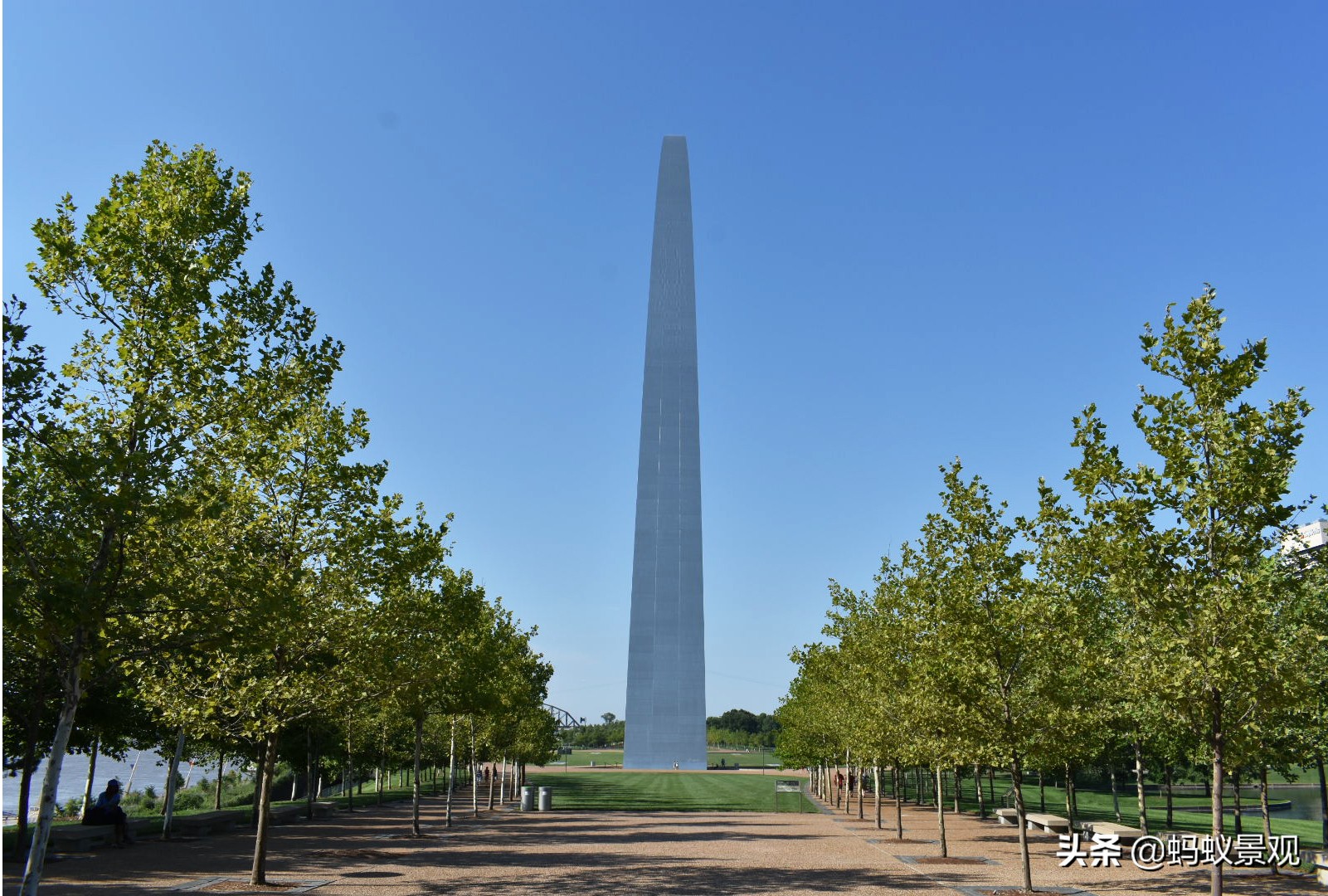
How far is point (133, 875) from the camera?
19.5 m

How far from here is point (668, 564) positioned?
83750 millimetres

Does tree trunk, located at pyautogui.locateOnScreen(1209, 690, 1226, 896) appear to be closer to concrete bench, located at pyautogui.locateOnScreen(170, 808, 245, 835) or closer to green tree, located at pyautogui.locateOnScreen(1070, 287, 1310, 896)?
green tree, located at pyautogui.locateOnScreen(1070, 287, 1310, 896)

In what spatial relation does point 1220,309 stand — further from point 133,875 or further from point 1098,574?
point 133,875

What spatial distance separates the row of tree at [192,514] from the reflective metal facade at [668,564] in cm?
5985

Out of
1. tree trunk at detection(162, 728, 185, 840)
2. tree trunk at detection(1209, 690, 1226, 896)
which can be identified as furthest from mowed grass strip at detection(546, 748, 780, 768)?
tree trunk at detection(1209, 690, 1226, 896)

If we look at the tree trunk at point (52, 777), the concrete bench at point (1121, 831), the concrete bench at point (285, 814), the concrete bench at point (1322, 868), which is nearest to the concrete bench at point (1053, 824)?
the concrete bench at point (1121, 831)

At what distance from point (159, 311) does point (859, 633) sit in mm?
30929

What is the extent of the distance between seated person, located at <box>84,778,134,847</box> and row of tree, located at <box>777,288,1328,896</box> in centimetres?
2082

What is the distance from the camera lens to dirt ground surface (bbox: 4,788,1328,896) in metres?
18.8

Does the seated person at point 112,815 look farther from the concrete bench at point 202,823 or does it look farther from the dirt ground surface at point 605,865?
the concrete bench at point 202,823

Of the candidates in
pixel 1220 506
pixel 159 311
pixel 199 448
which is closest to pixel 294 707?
pixel 199 448

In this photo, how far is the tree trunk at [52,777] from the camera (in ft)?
36.9

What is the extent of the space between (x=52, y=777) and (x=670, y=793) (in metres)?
48.6

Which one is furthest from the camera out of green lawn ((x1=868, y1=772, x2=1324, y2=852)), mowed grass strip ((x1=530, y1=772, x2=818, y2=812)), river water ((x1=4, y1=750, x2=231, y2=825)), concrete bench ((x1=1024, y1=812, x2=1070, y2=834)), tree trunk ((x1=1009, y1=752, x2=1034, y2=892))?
river water ((x1=4, y1=750, x2=231, y2=825))
